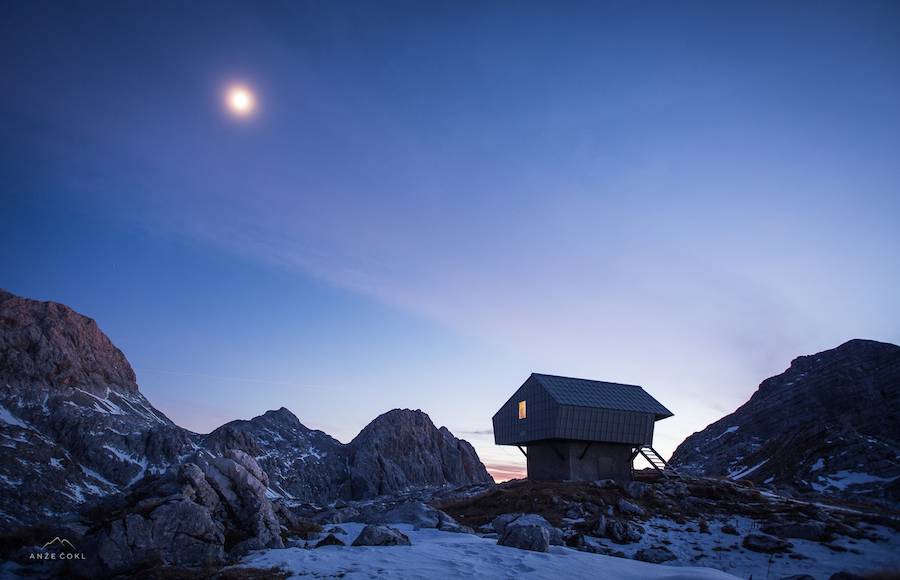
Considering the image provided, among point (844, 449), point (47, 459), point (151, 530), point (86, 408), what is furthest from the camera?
point (86, 408)

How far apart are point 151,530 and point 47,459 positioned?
423ft

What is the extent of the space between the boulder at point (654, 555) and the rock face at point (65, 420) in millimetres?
106834

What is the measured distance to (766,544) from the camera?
23.0m

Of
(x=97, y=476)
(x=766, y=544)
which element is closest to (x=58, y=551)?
(x=766, y=544)

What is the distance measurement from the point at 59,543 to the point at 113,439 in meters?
133

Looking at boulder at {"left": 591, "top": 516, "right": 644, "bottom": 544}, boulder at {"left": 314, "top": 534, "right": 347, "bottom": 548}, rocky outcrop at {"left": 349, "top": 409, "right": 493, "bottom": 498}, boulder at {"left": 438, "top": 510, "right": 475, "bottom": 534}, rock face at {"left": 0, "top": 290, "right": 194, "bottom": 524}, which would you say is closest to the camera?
boulder at {"left": 314, "top": 534, "right": 347, "bottom": 548}

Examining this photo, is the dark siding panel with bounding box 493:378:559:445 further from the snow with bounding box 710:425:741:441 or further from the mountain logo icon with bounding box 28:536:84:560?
the snow with bounding box 710:425:741:441

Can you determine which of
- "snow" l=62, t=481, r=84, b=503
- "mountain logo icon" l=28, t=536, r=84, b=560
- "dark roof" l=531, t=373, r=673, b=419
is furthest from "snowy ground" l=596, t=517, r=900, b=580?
"snow" l=62, t=481, r=84, b=503

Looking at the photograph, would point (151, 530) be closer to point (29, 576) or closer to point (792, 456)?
point (29, 576)

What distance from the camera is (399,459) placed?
14062 cm

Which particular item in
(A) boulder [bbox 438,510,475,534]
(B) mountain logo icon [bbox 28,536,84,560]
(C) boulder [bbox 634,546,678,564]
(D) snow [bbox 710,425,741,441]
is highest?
(D) snow [bbox 710,425,741,441]

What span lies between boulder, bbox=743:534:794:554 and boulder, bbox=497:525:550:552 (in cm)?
1286

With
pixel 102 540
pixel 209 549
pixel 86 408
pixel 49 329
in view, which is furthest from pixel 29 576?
pixel 49 329

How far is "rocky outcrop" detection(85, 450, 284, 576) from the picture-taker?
510 inches
